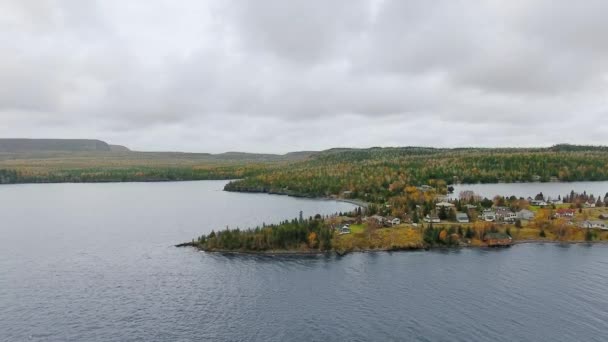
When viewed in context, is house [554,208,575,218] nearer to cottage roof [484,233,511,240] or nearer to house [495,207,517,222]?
house [495,207,517,222]

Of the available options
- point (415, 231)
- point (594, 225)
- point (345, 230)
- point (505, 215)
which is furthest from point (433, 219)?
point (594, 225)

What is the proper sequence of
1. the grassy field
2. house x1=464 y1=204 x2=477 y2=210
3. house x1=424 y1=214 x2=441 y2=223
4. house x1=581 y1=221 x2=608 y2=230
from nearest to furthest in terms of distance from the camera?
the grassy field
house x1=581 y1=221 x2=608 y2=230
house x1=424 y1=214 x2=441 y2=223
house x1=464 y1=204 x2=477 y2=210

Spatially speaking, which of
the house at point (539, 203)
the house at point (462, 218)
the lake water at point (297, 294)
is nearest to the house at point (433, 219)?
the house at point (462, 218)

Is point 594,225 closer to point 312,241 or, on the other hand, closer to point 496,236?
point 496,236

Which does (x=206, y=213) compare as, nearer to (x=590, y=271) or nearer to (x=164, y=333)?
(x=164, y=333)

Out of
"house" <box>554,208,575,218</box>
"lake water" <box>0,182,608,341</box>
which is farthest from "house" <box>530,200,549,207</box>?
"lake water" <box>0,182,608,341</box>
